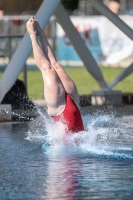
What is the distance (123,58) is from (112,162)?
17562mm

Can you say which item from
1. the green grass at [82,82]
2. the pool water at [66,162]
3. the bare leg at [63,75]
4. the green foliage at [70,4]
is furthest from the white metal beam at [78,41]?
the green foliage at [70,4]

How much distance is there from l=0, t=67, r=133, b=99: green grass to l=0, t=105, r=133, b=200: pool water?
5.31 m

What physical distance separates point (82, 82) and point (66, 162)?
13.0 m

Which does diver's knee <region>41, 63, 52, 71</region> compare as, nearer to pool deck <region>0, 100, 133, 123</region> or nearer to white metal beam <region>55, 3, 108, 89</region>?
pool deck <region>0, 100, 133, 123</region>

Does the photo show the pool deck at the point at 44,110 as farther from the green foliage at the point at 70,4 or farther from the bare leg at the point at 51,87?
the green foliage at the point at 70,4

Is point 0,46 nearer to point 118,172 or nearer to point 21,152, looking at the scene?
point 21,152

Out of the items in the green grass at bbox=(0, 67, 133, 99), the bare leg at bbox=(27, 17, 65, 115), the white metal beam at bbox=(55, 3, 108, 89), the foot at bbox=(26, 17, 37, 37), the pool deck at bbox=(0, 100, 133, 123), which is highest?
the foot at bbox=(26, 17, 37, 37)

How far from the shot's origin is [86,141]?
30.4ft

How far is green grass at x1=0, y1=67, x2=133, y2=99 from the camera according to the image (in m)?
18.6

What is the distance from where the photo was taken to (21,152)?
353 inches

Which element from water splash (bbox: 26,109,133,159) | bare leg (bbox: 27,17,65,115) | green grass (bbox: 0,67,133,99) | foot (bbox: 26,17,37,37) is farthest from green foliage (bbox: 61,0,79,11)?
bare leg (bbox: 27,17,65,115)

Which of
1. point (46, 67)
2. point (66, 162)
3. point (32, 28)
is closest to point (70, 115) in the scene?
point (46, 67)

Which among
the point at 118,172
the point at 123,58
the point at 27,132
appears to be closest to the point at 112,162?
the point at 118,172

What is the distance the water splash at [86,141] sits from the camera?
8867 millimetres
